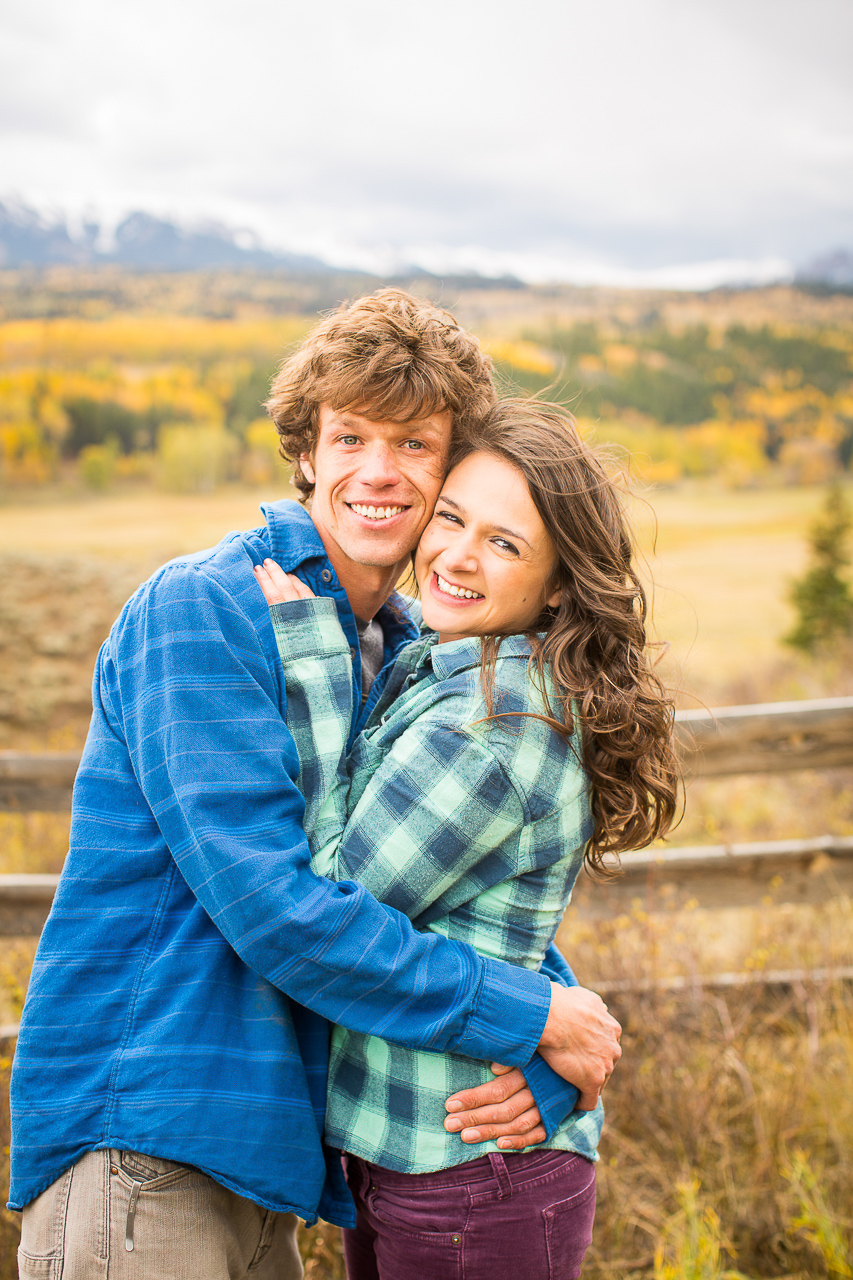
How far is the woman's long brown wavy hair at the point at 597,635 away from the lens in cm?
152

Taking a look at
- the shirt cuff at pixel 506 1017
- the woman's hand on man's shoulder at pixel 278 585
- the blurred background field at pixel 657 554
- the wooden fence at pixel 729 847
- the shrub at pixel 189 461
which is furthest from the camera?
the shrub at pixel 189 461

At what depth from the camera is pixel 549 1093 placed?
146 cm

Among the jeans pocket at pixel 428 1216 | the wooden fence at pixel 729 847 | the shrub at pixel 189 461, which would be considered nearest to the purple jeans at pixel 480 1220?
the jeans pocket at pixel 428 1216

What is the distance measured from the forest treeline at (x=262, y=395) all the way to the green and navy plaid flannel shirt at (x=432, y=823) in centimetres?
125

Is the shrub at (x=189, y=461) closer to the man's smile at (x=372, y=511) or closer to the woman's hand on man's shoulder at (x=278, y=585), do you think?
the man's smile at (x=372, y=511)

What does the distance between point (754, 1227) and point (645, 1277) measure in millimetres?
419

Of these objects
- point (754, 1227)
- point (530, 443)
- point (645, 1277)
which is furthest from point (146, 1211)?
point (754, 1227)

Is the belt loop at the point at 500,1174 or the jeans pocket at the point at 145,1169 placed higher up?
the jeans pocket at the point at 145,1169

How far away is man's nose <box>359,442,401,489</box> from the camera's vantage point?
1.65 metres

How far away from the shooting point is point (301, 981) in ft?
4.20

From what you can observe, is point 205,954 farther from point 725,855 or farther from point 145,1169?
point 725,855

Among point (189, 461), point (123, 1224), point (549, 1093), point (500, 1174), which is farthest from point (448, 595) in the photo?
point (189, 461)

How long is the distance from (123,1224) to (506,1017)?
699 millimetres

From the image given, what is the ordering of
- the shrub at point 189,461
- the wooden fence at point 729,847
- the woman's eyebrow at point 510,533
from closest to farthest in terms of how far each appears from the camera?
the woman's eyebrow at point 510,533 → the wooden fence at point 729,847 → the shrub at point 189,461
